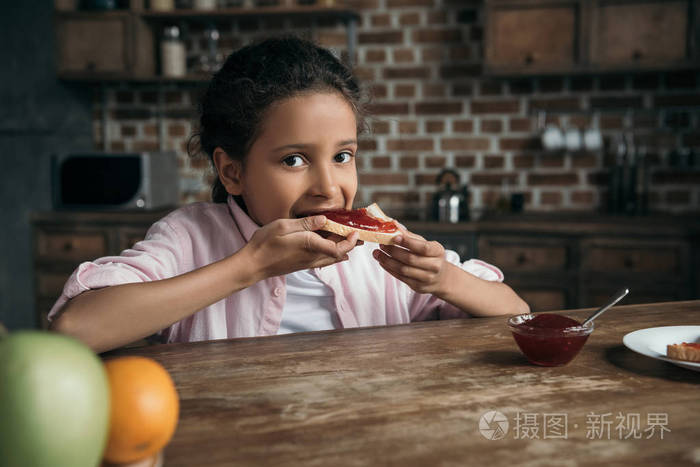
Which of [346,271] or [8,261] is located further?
[8,261]

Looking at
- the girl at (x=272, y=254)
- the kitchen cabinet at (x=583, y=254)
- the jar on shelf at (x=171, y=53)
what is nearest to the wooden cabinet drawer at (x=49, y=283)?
the jar on shelf at (x=171, y=53)

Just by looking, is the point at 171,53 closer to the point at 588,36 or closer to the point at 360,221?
the point at 588,36

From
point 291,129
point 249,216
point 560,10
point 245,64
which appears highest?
point 560,10

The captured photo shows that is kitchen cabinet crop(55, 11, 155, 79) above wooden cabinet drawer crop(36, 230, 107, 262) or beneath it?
above

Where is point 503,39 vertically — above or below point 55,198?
above

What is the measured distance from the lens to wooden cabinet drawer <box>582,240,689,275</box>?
2797 millimetres

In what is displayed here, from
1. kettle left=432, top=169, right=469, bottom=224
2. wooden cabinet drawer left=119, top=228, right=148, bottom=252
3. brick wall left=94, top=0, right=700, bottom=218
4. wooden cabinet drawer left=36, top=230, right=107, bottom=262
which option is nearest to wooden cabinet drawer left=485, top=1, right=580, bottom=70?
brick wall left=94, top=0, right=700, bottom=218

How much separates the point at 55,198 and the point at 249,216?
2448 millimetres

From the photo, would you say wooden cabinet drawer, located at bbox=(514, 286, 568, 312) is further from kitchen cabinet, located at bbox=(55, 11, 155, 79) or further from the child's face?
kitchen cabinet, located at bbox=(55, 11, 155, 79)

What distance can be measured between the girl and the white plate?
0.33m

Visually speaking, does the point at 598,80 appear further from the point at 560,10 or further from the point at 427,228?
the point at 427,228

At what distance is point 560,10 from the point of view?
10.3ft

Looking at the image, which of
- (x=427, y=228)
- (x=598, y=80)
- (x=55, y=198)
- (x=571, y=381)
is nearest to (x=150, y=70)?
(x=55, y=198)

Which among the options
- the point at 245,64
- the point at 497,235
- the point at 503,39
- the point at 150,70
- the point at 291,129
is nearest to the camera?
the point at 291,129
